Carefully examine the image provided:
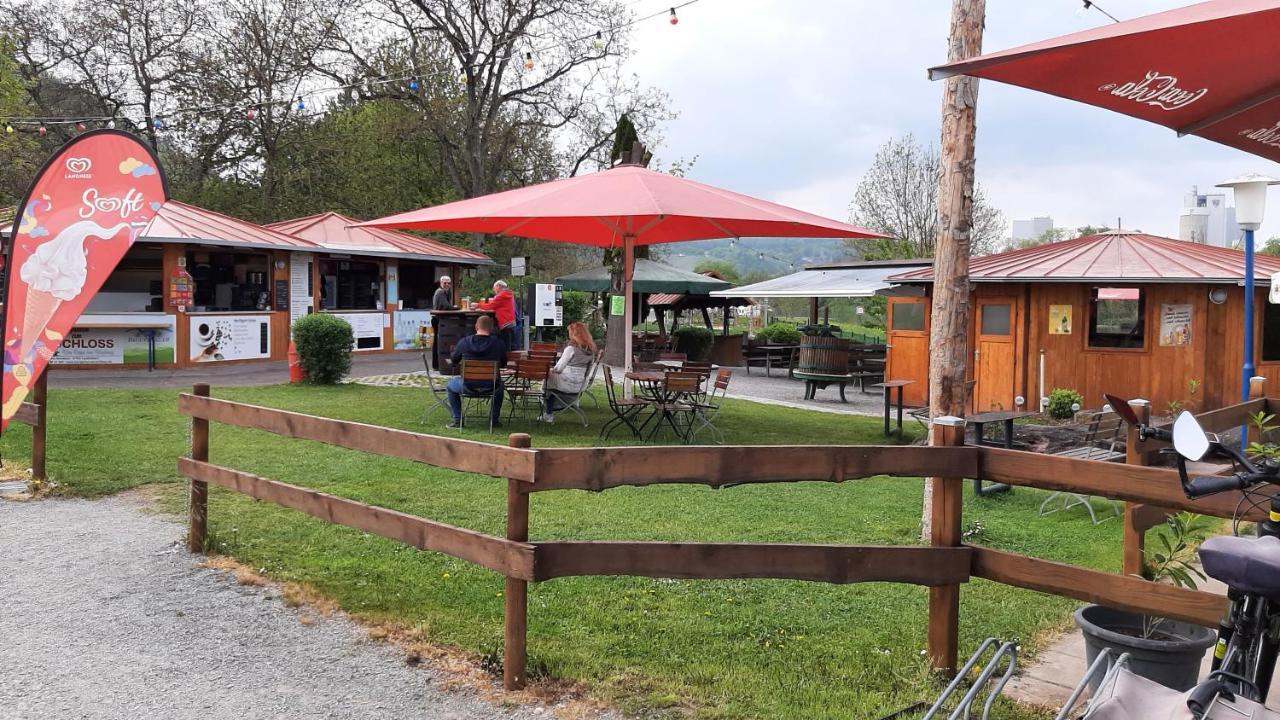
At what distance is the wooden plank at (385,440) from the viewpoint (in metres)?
3.44

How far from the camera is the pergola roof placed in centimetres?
1894

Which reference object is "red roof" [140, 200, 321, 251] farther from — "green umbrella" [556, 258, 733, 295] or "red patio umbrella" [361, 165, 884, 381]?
"red patio umbrella" [361, 165, 884, 381]

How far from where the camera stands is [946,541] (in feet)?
11.4

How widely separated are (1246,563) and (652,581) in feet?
10.4

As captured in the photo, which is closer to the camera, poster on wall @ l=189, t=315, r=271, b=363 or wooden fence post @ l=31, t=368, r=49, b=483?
wooden fence post @ l=31, t=368, r=49, b=483

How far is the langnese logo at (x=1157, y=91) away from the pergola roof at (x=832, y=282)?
14253 mm

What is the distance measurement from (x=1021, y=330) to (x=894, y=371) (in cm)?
232

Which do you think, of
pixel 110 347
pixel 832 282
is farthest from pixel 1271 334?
pixel 110 347

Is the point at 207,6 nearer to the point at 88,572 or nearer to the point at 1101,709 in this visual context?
the point at 88,572

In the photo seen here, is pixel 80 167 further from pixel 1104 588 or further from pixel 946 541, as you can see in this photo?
pixel 1104 588

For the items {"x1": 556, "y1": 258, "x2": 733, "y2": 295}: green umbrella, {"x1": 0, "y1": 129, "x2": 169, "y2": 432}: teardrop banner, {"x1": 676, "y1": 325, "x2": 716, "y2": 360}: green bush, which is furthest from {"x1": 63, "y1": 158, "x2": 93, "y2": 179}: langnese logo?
{"x1": 676, "y1": 325, "x2": 716, "y2": 360}: green bush

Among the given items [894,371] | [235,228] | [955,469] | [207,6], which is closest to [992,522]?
[955,469]

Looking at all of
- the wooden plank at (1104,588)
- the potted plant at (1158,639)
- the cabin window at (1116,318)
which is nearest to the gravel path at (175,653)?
the wooden plank at (1104,588)

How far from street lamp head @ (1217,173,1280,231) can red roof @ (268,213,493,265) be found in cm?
1587
